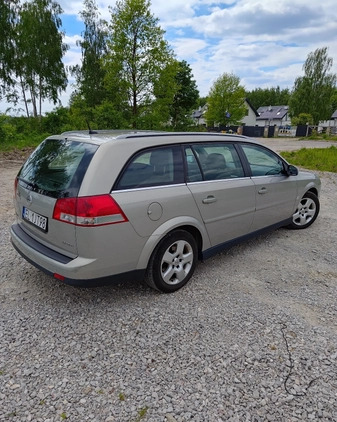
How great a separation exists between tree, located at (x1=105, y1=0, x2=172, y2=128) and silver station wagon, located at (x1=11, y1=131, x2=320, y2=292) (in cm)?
→ 1585

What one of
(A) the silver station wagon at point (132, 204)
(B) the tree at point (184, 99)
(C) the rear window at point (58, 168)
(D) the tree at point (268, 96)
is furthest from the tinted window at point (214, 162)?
(D) the tree at point (268, 96)

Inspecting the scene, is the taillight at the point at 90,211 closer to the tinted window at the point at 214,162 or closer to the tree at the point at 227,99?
the tinted window at the point at 214,162

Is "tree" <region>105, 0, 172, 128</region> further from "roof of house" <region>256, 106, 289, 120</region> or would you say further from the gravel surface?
"roof of house" <region>256, 106, 289, 120</region>

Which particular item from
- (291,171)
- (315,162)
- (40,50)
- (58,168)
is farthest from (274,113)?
(58,168)

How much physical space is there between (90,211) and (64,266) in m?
0.52

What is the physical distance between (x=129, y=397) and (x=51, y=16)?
102 ft

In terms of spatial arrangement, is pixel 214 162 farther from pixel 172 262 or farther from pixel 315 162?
pixel 315 162

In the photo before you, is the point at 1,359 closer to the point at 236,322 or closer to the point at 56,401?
the point at 56,401

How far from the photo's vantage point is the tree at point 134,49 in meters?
17.0

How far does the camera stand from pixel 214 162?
132 inches

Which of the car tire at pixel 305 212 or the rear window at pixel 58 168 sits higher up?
the rear window at pixel 58 168

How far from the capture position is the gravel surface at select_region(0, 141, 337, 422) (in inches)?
71.9

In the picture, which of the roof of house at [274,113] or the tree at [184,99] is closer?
the tree at [184,99]

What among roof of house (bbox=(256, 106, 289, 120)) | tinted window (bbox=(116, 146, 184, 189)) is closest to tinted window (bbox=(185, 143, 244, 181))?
tinted window (bbox=(116, 146, 184, 189))
